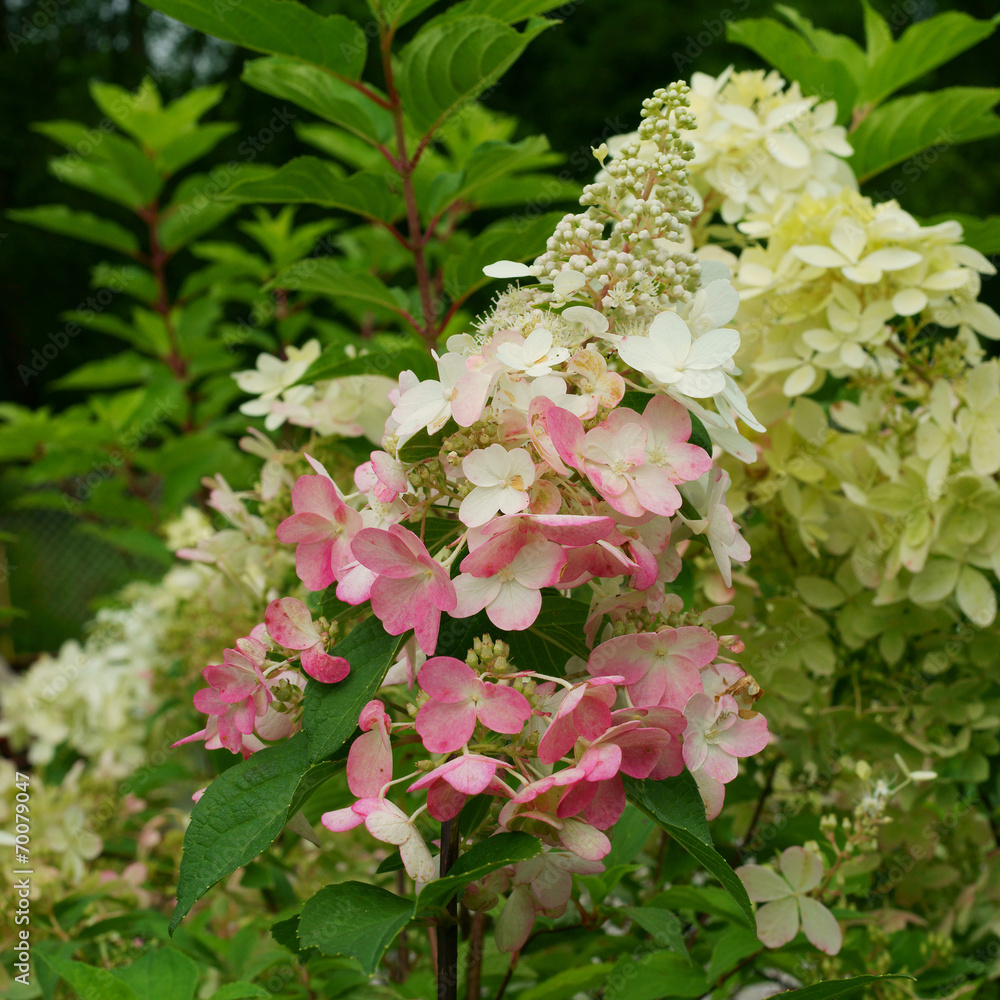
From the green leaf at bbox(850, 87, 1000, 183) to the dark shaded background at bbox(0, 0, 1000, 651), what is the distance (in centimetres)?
540

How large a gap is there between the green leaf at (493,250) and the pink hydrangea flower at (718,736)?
539mm

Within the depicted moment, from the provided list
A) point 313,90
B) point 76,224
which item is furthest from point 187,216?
point 313,90

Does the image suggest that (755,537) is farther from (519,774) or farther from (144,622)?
(144,622)

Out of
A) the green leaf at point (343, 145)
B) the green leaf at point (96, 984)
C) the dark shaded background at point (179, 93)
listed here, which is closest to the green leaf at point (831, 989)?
the green leaf at point (96, 984)

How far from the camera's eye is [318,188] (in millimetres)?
1089

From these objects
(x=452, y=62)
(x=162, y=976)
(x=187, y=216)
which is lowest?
(x=162, y=976)

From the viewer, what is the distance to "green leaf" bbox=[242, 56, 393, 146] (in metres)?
1.08

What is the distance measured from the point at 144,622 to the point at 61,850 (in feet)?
3.56

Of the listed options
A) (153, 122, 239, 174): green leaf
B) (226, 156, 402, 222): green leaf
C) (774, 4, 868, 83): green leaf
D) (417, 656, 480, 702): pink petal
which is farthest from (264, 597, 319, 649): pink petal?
(153, 122, 239, 174): green leaf

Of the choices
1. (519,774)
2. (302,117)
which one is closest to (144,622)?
(519,774)

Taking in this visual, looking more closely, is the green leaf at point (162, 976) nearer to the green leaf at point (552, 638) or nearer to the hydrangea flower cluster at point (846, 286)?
the green leaf at point (552, 638)

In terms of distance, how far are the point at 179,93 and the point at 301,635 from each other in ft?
35.2

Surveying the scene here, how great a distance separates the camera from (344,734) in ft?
1.92

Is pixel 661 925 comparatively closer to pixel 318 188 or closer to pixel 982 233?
pixel 318 188
